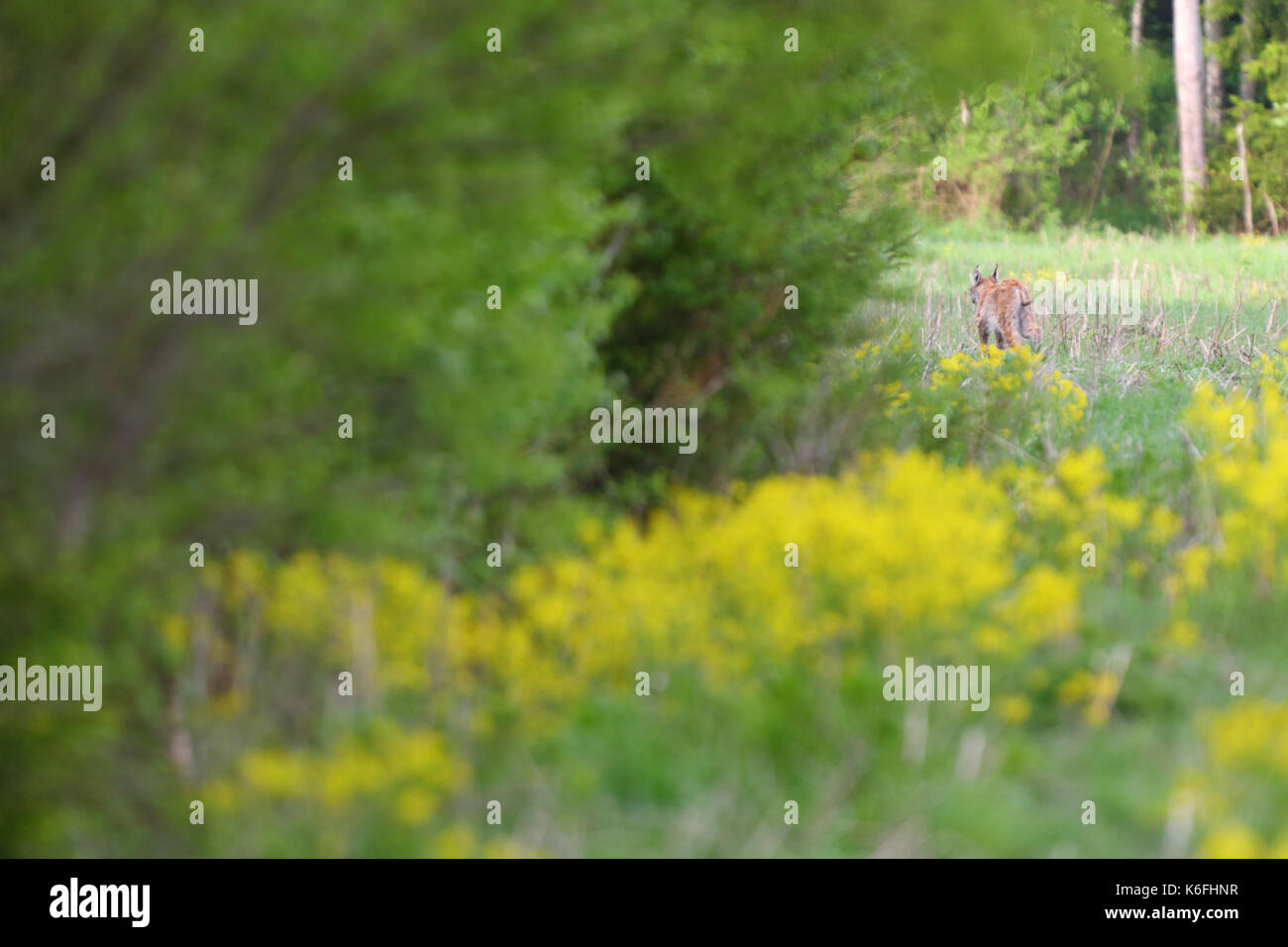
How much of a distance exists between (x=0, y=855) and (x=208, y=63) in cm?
204

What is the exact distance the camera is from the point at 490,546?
5770 millimetres

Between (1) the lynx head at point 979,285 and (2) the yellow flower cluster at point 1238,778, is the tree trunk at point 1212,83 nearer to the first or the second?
(1) the lynx head at point 979,285

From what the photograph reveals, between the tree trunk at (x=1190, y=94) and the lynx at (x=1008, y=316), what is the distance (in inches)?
662

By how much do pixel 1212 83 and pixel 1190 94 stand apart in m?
5.77

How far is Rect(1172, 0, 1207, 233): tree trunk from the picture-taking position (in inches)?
1058

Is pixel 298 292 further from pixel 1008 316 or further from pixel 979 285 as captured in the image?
pixel 979 285

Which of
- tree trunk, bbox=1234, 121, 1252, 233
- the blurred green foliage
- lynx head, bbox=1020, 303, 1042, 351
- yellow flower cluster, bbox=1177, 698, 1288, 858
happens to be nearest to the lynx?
lynx head, bbox=1020, 303, 1042, 351

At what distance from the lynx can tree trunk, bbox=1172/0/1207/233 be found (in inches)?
662

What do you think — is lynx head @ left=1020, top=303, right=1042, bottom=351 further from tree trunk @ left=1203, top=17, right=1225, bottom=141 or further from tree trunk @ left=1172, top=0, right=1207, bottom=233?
tree trunk @ left=1203, top=17, right=1225, bottom=141

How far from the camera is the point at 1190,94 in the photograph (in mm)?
27469

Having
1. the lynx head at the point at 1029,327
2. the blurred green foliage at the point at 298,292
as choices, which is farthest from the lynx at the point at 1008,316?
the blurred green foliage at the point at 298,292

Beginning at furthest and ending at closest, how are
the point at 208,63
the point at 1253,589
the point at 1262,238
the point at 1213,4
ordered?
the point at 1213,4, the point at 1262,238, the point at 1253,589, the point at 208,63
